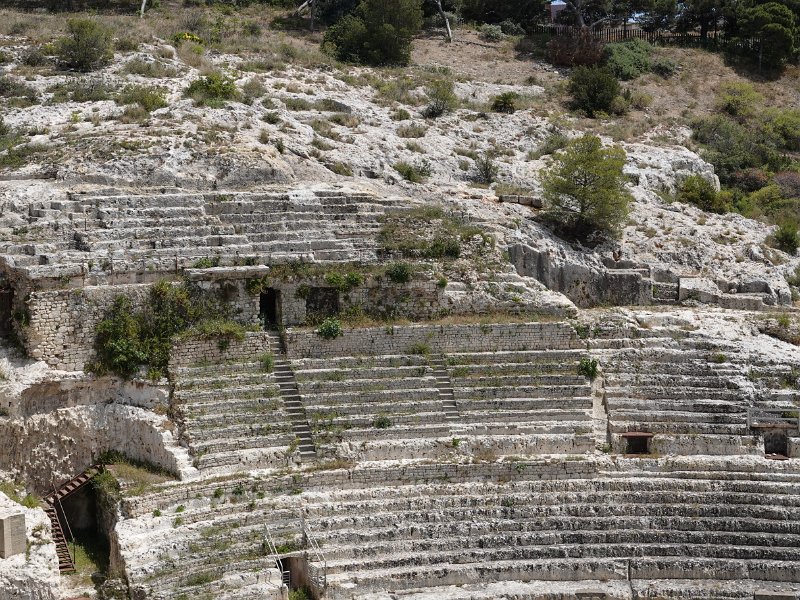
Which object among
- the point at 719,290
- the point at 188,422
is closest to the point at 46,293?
the point at 188,422

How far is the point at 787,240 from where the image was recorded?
101 feet

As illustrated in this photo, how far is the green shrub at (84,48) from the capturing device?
33.9 meters

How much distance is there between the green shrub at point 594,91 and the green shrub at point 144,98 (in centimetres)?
1450

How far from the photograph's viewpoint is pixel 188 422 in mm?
22391

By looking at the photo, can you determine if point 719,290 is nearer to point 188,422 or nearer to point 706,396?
point 706,396

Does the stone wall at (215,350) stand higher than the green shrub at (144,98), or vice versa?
the green shrub at (144,98)

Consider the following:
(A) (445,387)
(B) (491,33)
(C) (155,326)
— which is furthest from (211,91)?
(B) (491,33)

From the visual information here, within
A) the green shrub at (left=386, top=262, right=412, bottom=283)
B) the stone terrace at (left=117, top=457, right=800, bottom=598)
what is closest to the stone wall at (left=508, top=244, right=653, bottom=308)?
the green shrub at (left=386, top=262, right=412, bottom=283)

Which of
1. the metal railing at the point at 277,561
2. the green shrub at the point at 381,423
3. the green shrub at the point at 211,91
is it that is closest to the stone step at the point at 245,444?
the green shrub at the point at 381,423

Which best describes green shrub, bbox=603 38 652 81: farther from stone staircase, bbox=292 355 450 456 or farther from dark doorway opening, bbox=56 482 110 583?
dark doorway opening, bbox=56 482 110 583

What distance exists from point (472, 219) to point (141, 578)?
1273 cm

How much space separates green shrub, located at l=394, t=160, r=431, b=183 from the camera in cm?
3017

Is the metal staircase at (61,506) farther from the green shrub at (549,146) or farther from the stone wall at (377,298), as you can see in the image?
the green shrub at (549,146)

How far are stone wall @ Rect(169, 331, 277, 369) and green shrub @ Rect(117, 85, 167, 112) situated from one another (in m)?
9.36
